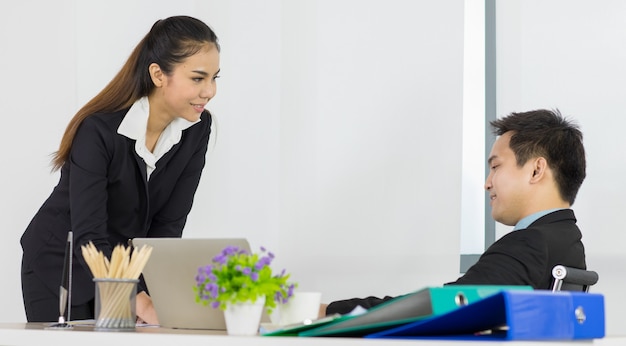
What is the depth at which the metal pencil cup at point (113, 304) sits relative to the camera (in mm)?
1488

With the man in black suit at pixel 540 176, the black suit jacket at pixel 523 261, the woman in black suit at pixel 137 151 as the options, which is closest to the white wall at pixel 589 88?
the man in black suit at pixel 540 176

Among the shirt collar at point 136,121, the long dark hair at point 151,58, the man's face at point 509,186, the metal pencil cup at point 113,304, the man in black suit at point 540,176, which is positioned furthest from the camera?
the long dark hair at point 151,58

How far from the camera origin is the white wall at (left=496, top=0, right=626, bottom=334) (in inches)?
122

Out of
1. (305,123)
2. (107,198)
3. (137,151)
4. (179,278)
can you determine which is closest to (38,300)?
(107,198)

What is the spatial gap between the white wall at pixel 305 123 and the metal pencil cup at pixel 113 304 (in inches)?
77.7

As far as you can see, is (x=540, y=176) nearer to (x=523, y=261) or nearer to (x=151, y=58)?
(x=523, y=261)

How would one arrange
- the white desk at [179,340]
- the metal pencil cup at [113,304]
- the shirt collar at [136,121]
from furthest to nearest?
the shirt collar at [136,121] → the metal pencil cup at [113,304] → the white desk at [179,340]

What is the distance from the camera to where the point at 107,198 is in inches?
94.4

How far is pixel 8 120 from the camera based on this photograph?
3.89 meters

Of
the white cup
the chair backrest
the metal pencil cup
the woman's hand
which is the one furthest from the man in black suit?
the metal pencil cup

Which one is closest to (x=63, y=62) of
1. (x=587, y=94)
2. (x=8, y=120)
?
(x=8, y=120)

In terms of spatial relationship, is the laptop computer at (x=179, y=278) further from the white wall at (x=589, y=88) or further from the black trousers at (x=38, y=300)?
the white wall at (x=589, y=88)

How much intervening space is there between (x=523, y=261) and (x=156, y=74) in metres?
1.15

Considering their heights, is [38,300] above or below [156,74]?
below
